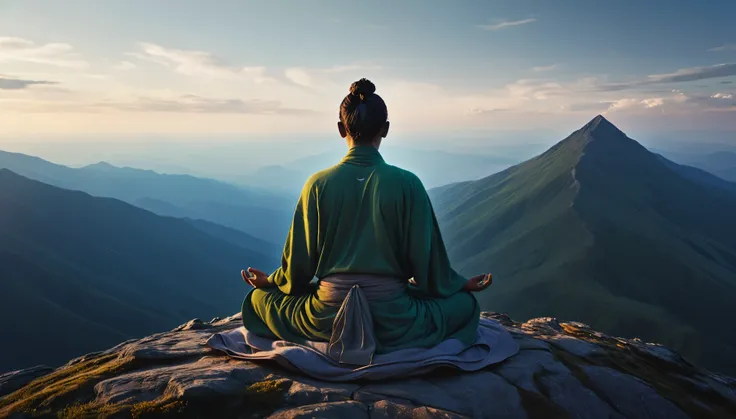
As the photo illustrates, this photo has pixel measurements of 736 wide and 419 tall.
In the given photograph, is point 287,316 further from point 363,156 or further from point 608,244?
point 608,244

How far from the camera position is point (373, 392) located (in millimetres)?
6422

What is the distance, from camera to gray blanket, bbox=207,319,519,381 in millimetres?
6828

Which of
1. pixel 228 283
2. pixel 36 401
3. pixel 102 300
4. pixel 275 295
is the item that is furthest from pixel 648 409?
pixel 228 283

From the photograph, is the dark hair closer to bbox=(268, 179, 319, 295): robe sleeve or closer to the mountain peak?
bbox=(268, 179, 319, 295): robe sleeve

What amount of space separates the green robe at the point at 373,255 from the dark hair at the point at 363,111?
0.27 m

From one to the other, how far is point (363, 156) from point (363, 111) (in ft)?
2.34

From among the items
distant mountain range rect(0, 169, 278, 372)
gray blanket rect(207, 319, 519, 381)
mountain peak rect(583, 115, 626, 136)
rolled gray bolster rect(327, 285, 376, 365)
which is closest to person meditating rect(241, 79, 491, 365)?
rolled gray bolster rect(327, 285, 376, 365)

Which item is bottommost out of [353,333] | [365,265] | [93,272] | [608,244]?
[93,272]

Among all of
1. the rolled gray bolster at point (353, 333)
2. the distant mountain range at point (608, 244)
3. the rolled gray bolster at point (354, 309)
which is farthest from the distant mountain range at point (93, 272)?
the rolled gray bolster at point (353, 333)

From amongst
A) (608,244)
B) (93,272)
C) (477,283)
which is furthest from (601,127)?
(477,283)

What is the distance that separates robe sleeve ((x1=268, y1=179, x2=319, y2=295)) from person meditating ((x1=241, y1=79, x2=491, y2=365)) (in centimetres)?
2

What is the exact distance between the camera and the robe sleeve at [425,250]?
747 cm

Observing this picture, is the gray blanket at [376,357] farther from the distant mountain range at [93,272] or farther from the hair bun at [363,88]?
the distant mountain range at [93,272]

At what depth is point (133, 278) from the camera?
431 feet
